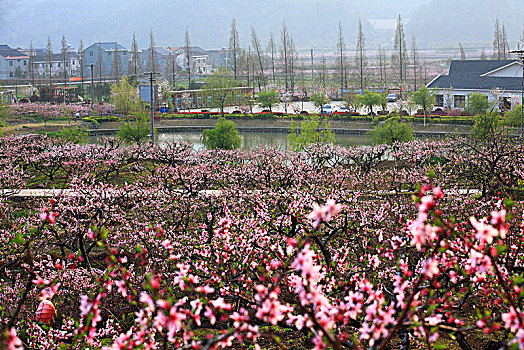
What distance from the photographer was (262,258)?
5.95 meters

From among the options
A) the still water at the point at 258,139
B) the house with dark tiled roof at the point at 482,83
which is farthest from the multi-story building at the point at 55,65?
the house with dark tiled roof at the point at 482,83

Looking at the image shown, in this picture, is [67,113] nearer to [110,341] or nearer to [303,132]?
[303,132]

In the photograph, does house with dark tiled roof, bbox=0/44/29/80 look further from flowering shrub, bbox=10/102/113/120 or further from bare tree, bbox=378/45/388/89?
bare tree, bbox=378/45/388/89

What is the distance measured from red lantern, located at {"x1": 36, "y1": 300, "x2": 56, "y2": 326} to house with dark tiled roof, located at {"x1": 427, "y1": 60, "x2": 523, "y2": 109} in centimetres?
3296

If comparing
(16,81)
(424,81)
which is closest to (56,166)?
(424,81)

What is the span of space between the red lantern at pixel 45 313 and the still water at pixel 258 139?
20116 millimetres

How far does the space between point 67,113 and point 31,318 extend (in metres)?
33.2

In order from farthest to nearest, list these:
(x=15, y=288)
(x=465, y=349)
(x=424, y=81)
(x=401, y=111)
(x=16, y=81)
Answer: (x=16, y=81)
(x=424, y=81)
(x=401, y=111)
(x=15, y=288)
(x=465, y=349)

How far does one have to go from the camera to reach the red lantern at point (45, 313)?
622 centimetres

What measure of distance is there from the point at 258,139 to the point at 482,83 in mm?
17417

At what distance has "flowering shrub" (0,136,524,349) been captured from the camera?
3100 millimetres

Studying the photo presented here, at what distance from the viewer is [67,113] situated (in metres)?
37.0

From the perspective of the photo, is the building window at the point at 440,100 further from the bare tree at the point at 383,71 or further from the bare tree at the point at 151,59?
the bare tree at the point at 151,59

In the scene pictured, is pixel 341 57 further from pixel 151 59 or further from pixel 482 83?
pixel 151 59
